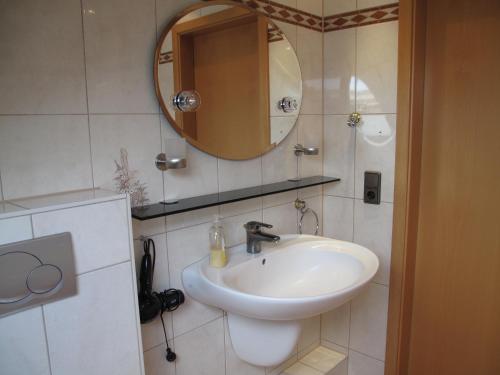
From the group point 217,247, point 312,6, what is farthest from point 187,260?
point 312,6

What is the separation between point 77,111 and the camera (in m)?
1.24

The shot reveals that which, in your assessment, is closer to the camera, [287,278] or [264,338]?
[264,338]

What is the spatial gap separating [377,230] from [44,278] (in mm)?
1558

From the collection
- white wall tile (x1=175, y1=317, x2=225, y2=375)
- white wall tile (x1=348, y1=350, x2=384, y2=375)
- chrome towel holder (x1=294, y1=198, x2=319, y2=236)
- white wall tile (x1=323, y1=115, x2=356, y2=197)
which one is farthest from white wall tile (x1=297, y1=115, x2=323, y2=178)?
white wall tile (x1=348, y1=350, x2=384, y2=375)

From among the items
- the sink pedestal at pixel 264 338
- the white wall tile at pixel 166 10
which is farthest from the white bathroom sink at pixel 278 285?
the white wall tile at pixel 166 10

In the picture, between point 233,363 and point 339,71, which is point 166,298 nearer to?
point 233,363

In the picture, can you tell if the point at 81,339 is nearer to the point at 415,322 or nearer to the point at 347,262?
the point at 347,262

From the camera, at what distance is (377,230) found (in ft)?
6.75

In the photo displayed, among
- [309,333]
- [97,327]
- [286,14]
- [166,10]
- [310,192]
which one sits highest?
[286,14]

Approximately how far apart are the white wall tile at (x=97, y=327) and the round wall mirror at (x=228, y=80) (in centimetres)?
62

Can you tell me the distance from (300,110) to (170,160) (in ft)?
2.81

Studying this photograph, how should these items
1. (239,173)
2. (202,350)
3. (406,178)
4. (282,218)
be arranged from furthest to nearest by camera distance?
(282,218), (406,178), (239,173), (202,350)

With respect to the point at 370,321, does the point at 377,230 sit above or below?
above

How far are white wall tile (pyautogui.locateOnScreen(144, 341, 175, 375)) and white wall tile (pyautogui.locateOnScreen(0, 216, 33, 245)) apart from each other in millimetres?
708
